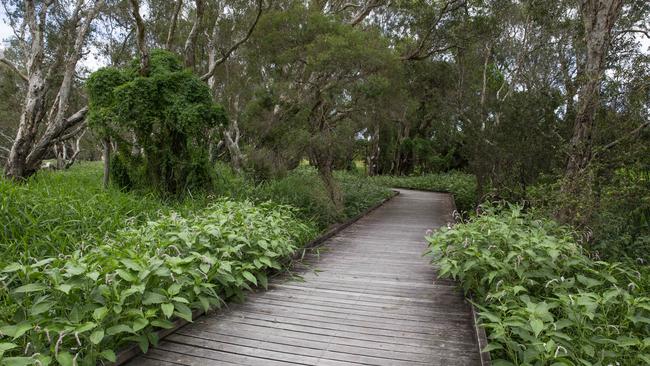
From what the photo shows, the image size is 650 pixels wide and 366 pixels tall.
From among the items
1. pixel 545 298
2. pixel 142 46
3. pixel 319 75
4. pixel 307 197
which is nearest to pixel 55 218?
pixel 142 46

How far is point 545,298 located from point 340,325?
1.90m

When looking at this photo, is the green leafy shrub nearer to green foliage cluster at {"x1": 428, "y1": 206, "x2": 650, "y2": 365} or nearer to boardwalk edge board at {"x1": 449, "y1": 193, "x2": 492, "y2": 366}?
green foliage cluster at {"x1": 428, "y1": 206, "x2": 650, "y2": 365}

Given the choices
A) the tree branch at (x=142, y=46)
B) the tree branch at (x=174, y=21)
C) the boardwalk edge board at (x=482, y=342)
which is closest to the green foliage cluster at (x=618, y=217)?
the boardwalk edge board at (x=482, y=342)

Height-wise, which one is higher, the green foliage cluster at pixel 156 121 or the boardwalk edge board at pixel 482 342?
the green foliage cluster at pixel 156 121

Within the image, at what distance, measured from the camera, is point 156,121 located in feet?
28.0

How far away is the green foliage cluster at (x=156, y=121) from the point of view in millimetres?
8211

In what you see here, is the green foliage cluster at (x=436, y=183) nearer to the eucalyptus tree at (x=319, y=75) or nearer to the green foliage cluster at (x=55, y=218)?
the eucalyptus tree at (x=319, y=75)

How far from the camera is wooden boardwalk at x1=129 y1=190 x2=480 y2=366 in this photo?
3.32 m

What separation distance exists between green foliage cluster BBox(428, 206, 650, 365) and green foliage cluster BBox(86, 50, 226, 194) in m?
5.37

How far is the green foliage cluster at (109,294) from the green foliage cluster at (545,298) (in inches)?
94.3

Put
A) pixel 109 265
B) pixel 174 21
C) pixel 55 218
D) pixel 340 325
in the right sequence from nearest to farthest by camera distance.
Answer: pixel 109 265 < pixel 340 325 < pixel 55 218 < pixel 174 21

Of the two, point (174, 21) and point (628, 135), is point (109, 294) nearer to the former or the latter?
point (628, 135)

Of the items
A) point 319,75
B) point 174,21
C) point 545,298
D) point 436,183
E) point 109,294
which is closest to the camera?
point 109,294

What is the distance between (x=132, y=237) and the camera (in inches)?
189
